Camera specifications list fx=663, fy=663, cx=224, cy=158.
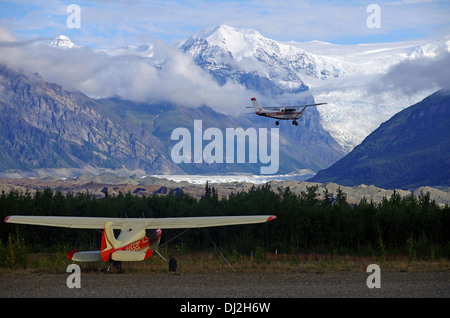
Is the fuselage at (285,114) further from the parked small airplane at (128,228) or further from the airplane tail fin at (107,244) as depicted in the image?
the airplane tail fin at (107,244)

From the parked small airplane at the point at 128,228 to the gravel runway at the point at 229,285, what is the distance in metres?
1.22

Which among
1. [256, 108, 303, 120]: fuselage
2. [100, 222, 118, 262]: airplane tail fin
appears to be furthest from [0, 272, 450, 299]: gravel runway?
[256, 108, 303, 120]: fuselage

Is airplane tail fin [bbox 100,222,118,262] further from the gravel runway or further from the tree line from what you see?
the tree line

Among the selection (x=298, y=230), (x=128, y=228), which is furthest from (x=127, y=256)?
(x=298, y=230)

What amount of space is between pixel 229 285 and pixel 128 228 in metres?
8.91

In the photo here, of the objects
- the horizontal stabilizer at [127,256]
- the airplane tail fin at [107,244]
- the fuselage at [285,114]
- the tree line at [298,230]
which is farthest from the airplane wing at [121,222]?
the fuselage at [285,114]

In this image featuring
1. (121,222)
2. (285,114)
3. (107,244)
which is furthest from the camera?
(285,114)

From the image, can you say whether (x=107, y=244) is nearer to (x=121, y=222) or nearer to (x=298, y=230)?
(x=121, y=222)

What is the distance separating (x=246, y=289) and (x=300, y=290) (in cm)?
263

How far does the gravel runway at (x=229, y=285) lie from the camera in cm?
3058

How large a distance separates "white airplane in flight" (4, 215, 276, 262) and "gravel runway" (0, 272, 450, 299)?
4.02 ft

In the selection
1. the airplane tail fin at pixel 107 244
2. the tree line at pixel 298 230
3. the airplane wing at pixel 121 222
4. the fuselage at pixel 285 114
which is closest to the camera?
the airplane tail fin at pixel 107 244

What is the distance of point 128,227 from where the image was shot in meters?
40.2

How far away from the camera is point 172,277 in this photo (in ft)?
122
